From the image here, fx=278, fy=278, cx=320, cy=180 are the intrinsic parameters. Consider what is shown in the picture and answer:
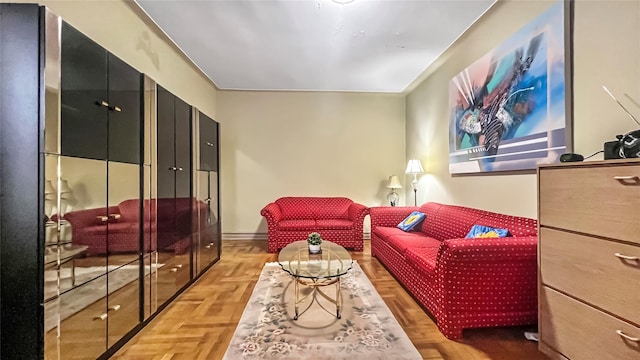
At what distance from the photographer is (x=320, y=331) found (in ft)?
6.77

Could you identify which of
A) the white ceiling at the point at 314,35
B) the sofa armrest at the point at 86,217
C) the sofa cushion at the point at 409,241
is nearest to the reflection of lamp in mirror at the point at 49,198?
the sofa armrest at the point at 86,217

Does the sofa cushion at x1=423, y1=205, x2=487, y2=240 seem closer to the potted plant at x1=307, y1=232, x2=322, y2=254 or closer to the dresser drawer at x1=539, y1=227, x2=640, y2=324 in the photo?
the dresser drawer at x1=539, y1=227, x2=640, y2=324

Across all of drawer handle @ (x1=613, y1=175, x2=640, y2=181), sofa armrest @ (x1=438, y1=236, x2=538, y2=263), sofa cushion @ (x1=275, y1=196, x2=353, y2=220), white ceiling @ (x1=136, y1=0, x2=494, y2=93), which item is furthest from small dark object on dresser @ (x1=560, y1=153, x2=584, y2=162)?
sofa cushion @ (x1=275, y1=196, x2=353, y2=220)

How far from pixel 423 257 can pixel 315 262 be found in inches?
38.2

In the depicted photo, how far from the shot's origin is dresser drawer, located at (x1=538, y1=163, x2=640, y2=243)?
1.22 metres

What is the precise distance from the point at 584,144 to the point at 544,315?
1.14m

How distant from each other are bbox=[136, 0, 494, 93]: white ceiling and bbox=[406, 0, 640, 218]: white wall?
232mm

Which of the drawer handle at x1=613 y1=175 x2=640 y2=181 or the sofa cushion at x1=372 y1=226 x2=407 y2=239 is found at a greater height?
the drawer handle at x1=613 y1=175 x2=640 y2=181

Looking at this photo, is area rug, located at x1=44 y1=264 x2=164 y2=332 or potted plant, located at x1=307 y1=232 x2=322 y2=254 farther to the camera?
potted plant, located at x1=307 y1=232 x2=322 y2=254

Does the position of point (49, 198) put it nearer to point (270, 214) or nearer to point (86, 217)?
point (86, 217)

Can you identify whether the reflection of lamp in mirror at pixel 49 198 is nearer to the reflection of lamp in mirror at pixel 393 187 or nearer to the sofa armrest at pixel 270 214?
the sofa armrest at pixel 270 214

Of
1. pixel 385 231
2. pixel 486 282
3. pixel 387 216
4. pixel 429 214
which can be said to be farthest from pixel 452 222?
pixel 486 282

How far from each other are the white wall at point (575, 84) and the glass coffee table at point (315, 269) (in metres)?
1.61

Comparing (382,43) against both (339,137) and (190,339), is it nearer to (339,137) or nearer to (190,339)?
(339,137)
